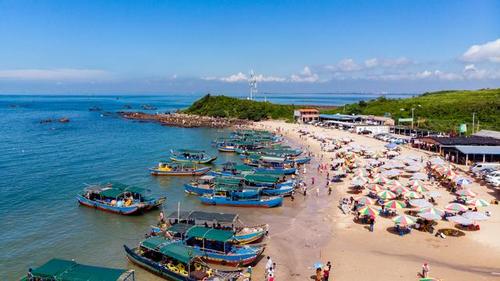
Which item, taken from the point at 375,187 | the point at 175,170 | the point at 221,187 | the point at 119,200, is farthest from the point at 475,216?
the point at 175,170

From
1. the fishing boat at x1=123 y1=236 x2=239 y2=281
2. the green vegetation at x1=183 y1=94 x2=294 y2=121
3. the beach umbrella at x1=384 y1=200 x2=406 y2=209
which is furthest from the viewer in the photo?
the green vegetation at x1=183 y1=94 x2=294 y2=121

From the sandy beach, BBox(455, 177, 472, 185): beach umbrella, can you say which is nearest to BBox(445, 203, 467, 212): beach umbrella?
the sandy beach

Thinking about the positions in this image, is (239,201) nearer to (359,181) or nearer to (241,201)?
(241,201)

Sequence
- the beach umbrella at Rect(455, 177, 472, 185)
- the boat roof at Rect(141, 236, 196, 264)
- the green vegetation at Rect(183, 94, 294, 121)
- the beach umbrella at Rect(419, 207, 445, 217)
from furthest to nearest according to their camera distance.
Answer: the green vegetation at Rect(183, 94, 294, 121), the beach umbrella at Rect(455, 177, 472, 185), the beach umbrella at Rect(419, 207, 445, 217), the boat roof at Rect(141, 236, 196, 264)

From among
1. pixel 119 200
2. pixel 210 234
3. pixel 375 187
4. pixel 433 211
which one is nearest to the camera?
pixel 210 234

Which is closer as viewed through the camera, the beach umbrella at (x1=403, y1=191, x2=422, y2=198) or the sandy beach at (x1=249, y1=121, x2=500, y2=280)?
the sandy beach at (x1=249, y1=121, x2=500, y2=280)

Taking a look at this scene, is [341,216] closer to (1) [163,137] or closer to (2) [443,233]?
(2) [443,233]

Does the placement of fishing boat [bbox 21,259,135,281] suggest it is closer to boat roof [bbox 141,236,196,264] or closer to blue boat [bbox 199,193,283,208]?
boat roof [bbox 141,236,196,264]

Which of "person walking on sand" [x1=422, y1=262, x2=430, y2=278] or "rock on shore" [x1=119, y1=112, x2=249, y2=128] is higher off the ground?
"rock on shore" [x1=119, y1=112, x2=249, y2=128]
